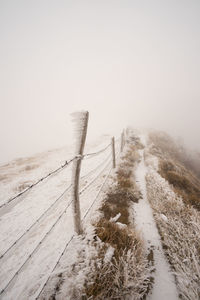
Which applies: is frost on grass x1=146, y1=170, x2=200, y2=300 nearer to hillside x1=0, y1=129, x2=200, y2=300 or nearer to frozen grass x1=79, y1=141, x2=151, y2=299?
hillside x1=0, y1=129, x2=200, y2=300

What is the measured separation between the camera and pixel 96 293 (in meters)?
2.05

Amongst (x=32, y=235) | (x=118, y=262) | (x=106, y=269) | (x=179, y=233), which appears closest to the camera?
(x=106, y=269)

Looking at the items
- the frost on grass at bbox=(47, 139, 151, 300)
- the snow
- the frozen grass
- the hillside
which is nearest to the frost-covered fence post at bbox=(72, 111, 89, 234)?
the hillside

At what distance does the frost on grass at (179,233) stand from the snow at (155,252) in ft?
0.44

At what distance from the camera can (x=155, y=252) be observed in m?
3.10

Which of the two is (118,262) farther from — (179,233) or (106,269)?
(179,233)

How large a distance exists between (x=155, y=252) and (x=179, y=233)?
2.39ft

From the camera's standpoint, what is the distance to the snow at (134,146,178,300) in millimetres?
2400

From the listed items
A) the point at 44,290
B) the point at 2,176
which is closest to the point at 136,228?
the point at 44,290

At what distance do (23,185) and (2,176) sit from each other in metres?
2.69

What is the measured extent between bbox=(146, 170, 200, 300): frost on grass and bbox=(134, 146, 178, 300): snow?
0.14 metres

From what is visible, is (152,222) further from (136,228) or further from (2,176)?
(2,176)

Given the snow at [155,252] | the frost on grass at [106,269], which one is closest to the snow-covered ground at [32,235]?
the frost on grass at [106,269]

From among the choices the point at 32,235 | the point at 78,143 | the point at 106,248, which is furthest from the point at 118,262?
the point at 78,143
